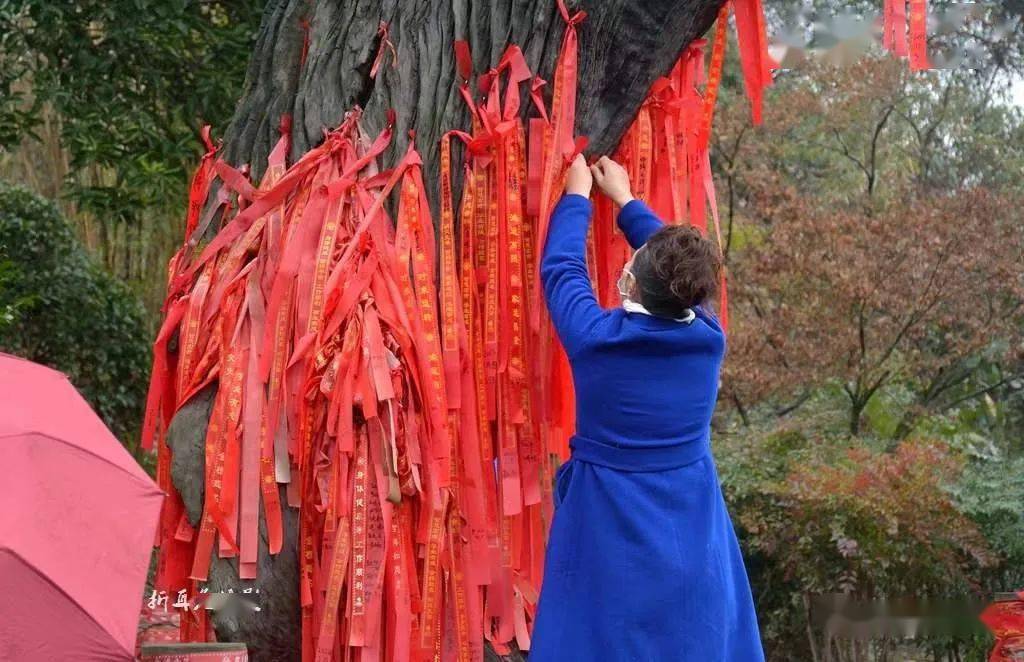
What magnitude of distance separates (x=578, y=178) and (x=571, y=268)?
1.23 feet

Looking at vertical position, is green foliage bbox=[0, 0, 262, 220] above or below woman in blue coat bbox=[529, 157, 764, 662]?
above

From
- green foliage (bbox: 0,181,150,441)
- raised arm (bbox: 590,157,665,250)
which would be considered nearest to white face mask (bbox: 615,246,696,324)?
raised arm (bbox: 590,157,665,250)

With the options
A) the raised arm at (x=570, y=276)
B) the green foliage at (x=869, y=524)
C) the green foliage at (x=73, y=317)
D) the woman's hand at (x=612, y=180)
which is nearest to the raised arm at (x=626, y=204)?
the woman's hand at (x=612, y=180)

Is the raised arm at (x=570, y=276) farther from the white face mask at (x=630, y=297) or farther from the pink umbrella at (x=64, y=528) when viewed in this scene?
the pink umbrella at (x=64, y=528)

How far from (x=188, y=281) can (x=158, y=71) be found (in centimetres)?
227

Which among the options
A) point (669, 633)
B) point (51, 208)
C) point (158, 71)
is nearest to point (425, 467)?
point (669, 633)

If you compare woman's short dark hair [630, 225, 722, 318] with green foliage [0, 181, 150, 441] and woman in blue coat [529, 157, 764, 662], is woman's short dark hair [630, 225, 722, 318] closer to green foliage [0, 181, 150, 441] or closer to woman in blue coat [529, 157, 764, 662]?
woman in blue coat [529, 157, 764, 662]

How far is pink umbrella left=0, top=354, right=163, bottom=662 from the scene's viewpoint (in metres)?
2.37

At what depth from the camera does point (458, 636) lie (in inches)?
143

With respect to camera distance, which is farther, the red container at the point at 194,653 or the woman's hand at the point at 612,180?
the woman's hand at the point at 612,180

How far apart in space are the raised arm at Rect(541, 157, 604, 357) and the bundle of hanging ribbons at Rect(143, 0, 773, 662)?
54 millimetres

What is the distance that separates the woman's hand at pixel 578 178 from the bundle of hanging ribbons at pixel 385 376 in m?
0.03

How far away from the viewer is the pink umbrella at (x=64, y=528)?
2367 mm

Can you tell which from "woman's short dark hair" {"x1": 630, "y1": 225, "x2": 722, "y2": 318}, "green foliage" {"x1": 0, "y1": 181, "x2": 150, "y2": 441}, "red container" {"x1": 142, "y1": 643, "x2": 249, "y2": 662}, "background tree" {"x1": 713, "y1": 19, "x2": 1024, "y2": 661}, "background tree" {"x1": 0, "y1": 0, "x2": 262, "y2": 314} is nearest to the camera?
"red container" {"x1": 142, "y1": 643, "x2": 249, "y2": 662}
